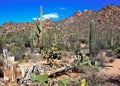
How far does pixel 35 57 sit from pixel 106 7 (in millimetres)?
55311

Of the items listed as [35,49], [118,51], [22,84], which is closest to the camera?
[22,84]

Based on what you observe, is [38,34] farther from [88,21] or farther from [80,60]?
[88,21]

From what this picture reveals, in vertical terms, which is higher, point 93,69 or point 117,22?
point 117,22

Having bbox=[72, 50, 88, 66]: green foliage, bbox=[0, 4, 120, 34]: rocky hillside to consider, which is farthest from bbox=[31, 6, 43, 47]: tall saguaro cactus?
bbox=[0, 4, 120, 34]: rocky hillside

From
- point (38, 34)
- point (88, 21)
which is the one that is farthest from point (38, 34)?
point (88, 21)

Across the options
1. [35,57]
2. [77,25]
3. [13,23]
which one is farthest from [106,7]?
[35,57]

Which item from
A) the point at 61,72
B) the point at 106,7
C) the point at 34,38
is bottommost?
the point at 61,72

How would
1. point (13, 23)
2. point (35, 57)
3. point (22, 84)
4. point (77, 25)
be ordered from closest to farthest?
point (22, 84), point (35, 57), point (77, 25), point (13, 23)

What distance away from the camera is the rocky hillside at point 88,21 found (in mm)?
60181

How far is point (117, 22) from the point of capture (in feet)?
196

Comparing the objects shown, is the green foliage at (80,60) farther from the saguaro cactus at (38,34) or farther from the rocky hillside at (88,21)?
the rocky hillside at (88,21)

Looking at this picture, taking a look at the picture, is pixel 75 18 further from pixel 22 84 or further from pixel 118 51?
pixel 22 84

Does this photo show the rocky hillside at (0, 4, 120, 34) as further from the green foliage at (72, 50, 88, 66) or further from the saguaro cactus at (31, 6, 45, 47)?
the green foliage at (72, 50, 88, 66)

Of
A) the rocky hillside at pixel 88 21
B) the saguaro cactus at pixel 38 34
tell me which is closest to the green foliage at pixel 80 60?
the saguaro cactus at pixel 38 34
